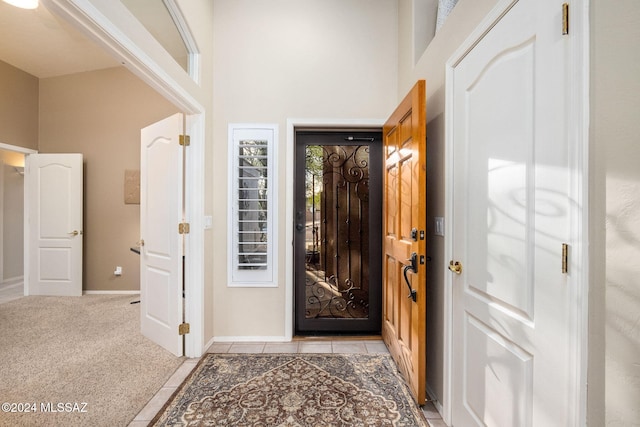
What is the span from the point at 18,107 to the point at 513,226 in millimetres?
6131

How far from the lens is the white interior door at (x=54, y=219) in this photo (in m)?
4.22

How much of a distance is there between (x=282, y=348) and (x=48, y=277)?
4121 millimetres

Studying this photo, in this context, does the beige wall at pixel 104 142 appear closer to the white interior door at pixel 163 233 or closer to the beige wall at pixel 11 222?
the beige wall at pixel 11 222

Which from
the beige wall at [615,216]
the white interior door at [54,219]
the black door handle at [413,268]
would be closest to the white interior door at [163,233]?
the black door handle at [413,268]

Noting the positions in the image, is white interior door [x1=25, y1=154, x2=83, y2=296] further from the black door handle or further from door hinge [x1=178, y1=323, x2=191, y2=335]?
the black door handle

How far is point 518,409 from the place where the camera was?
1089mm

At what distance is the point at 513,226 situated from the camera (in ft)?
3.70

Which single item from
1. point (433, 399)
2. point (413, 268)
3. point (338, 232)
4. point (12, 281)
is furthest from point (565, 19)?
point (12, 281)

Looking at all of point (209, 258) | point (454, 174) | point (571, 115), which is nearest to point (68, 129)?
point (209, 258)

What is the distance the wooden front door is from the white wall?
607mm

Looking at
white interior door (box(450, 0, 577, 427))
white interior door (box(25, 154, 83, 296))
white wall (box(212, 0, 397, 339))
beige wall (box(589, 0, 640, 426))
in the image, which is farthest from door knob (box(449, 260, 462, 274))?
white interior door (box(25, 154, 83, 296))

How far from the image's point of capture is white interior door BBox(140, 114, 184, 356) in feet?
7.91

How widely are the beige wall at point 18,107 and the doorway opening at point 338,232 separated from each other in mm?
4267

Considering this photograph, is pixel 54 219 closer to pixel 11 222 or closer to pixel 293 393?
pixel 11 222
